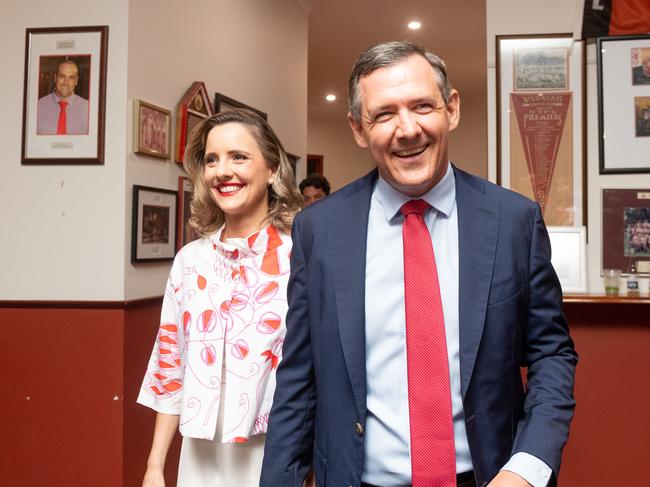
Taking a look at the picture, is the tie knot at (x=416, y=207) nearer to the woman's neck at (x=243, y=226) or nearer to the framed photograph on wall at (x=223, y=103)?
the woman's neck at (x=243, y=226)

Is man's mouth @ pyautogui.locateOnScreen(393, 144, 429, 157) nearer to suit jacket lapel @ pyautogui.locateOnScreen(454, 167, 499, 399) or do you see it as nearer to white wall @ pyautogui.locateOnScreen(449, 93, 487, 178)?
suit jacket lapel @ pyautogui.locateOnScreen(454, 167, 499, 399)

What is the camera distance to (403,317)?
1.17 metres

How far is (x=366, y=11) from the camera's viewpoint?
595 cm

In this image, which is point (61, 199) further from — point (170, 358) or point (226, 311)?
point (226, 311)

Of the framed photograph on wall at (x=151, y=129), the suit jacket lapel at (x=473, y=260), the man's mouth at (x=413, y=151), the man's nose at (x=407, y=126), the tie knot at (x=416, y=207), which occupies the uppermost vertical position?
the framed photograph on wall at (x=151, y=129)

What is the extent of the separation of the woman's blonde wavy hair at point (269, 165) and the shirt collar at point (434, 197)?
0.39 m

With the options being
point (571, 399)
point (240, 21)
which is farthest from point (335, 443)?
point (240, 21)

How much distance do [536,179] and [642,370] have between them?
1008mm

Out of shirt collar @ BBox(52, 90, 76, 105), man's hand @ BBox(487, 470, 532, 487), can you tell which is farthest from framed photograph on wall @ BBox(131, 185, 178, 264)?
man's hand @ BBox(487, 470, 532, 487)

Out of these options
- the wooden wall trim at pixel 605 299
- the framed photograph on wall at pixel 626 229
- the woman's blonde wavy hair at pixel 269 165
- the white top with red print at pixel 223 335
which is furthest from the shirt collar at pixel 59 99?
the framed photograph on wall at pixel 626 229

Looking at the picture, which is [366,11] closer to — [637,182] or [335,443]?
[637,182]

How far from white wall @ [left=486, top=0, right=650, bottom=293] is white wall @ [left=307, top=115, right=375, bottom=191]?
7865 mm

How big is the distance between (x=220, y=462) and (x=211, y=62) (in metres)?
2.74

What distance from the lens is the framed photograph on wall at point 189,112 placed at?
3.17 meters
